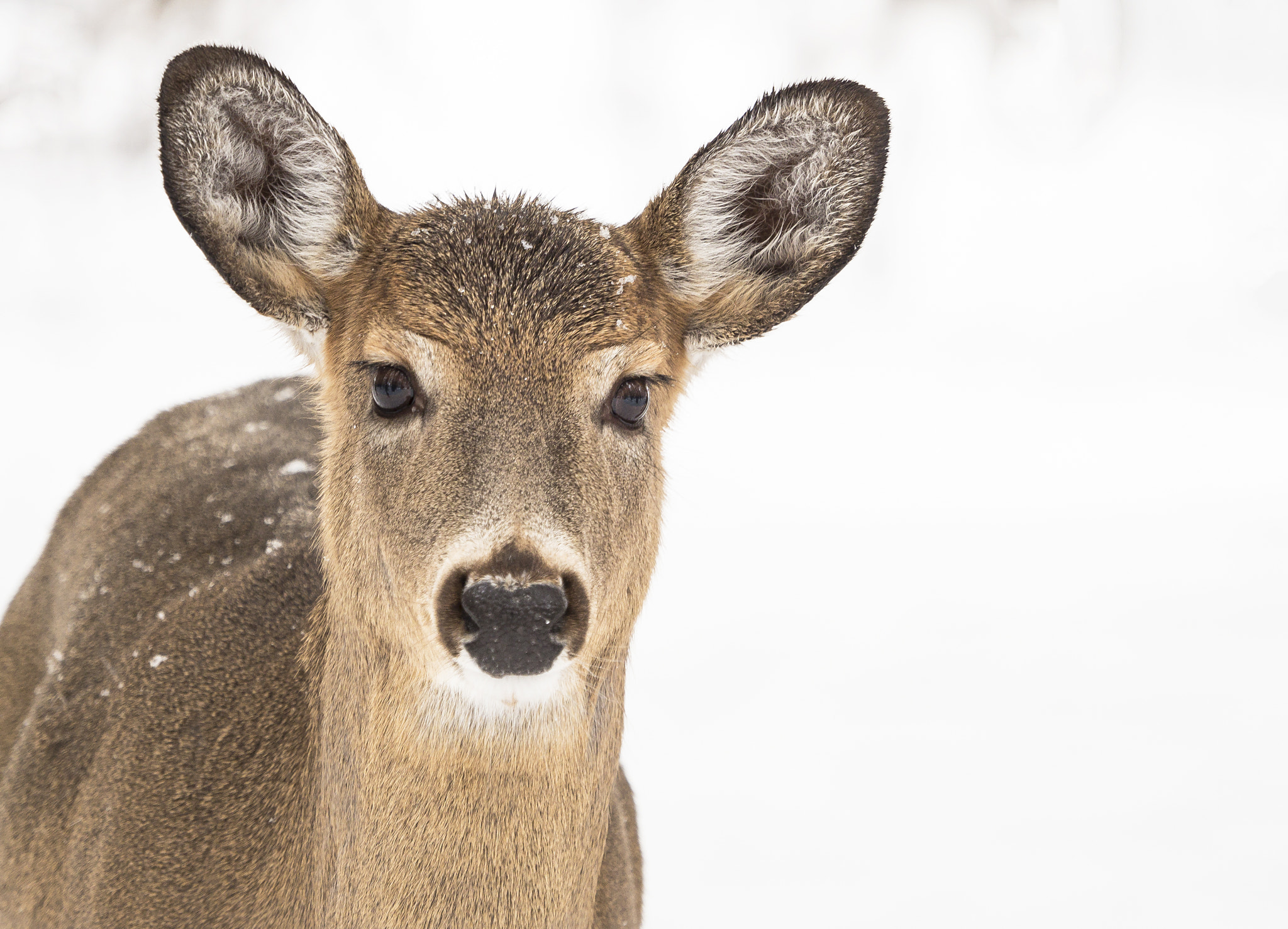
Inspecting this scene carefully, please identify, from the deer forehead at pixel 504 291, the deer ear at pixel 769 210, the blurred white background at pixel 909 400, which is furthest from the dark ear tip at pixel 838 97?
the blurred white background at pixel 909 400

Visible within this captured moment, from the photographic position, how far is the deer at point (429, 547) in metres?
2.67

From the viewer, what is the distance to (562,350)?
9.27ft

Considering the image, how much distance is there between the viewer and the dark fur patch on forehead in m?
2.83

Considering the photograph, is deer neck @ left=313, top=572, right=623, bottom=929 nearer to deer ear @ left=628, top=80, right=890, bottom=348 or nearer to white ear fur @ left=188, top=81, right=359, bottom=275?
white ear fur @ left=188, top=81, right=359, bottom=275

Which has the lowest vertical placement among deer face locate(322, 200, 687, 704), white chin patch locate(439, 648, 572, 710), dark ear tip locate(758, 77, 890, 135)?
white chin patch locate(439, 648, 572, 710)

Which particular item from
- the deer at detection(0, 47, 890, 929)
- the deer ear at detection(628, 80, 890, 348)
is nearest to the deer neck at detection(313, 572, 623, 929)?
the deer at detection(0, 47, 890, 929)

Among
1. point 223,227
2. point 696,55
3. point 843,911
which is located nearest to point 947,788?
point 843,911

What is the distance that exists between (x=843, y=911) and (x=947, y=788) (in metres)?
1.02

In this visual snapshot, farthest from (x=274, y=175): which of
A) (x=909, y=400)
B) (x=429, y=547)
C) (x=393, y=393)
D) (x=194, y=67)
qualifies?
(x=909, y=400)

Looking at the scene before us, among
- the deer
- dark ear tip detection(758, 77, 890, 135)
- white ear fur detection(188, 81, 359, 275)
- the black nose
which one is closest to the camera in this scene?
the black nose

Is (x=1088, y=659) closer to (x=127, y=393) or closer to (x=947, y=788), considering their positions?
(x=947, y=788)

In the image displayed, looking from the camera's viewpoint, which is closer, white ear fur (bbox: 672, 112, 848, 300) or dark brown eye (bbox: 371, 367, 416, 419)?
dark brown eye (bbox: 371, 367, 416, 419)

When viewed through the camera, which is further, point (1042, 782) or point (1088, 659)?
point (1088, 659)

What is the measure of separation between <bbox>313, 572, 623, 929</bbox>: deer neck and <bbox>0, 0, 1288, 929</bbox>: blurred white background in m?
1.36
